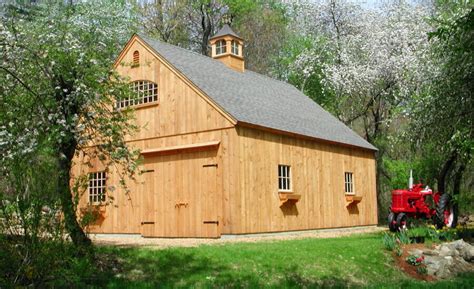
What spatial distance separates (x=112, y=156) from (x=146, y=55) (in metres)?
7.98

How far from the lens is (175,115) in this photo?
17.3 metres

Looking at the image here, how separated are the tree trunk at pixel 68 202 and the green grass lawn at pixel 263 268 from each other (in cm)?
99

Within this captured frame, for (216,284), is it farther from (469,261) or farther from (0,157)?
(469,261)

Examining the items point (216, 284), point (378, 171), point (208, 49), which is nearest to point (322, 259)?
point (216, 284)

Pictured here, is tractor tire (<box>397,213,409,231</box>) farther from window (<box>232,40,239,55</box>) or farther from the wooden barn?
window (<box>232,40,239,55</box>)

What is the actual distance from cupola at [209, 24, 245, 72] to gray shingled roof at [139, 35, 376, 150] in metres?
0.51

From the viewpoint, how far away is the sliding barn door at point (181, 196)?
16.0 m

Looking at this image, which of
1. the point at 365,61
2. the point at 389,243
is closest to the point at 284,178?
the point at 389,243

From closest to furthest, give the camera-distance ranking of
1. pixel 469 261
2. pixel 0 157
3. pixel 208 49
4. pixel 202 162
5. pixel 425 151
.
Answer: pixel 0 157 → pixel 469 261 → pixel 202 162 → pixel 425 151 → pixel 208 49

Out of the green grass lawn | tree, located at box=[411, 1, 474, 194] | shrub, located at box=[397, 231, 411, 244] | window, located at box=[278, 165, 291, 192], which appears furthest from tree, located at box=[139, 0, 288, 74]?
the green grass lawn

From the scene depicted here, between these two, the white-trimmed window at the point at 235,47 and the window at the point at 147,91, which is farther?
the white-trimmed window at the point at 235,47

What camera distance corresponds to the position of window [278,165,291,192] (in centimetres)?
1739

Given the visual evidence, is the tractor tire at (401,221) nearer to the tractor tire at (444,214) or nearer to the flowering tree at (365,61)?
the tractor tire at (444,214)

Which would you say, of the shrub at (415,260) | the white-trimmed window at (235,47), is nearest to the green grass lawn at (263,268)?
the shrub at (415,260)
